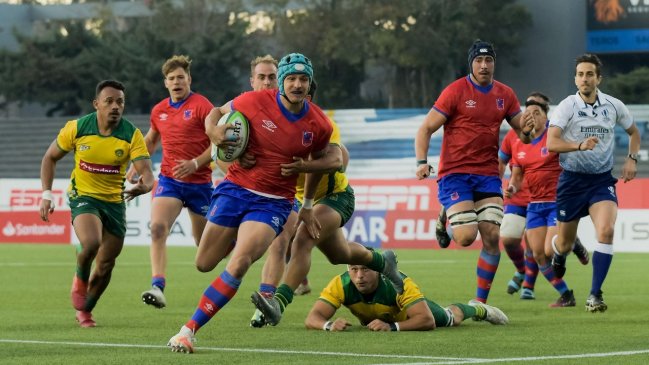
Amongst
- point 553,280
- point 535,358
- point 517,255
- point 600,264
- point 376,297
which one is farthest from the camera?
point 517,255

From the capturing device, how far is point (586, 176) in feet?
48.6

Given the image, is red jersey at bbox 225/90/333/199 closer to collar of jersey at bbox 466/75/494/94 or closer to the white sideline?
the white sideline

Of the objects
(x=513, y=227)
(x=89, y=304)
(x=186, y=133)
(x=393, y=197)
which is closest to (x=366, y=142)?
(x=393, y=197)

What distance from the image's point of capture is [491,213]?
14320 mm

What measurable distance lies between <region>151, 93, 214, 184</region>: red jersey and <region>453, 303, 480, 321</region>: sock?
4102mm

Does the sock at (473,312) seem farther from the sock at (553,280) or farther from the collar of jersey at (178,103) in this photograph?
the collar of jersey at (178,103)

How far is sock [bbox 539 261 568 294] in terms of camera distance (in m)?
16.2

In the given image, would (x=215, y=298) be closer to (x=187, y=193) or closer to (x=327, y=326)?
(x=327, y=326)

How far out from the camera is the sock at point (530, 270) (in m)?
17.8

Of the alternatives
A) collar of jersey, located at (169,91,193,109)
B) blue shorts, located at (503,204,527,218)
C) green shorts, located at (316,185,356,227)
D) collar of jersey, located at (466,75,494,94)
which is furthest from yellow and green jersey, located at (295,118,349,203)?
blue shorts, located at (503,204,527,218)

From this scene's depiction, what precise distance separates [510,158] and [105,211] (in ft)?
19.9

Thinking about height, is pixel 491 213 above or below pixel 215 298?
above

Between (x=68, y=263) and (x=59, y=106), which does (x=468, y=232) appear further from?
(x=59, y=106)

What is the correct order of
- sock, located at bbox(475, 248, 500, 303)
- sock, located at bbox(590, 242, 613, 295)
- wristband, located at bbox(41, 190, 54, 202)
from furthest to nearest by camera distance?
1. sock, located at bbox(590, 242, 613, 295)
2. sock, located at bbox(475, 248, 500, 303)
3. wristband, located at bbox(41, 190, 54, 202)
